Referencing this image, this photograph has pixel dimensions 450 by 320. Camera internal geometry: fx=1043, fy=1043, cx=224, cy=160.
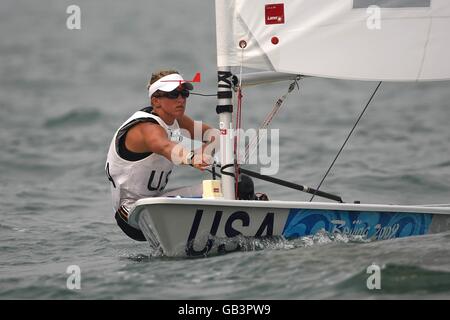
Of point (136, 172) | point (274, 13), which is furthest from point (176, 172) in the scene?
point (274, 13)

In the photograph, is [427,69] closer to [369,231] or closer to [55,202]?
[369,231]

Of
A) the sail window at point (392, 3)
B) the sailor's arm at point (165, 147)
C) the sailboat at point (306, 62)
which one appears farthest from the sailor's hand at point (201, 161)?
the sail window at point (392, 3)

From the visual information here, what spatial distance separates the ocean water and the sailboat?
0.43ft

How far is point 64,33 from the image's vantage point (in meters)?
29.8

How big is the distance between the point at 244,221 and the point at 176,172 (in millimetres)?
5837

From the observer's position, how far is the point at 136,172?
22.1 ft

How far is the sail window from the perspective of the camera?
256 inches

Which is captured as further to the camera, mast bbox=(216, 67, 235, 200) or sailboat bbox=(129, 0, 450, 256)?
mast bbox=(216, 67, 235, 200)

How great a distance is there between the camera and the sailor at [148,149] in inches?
260

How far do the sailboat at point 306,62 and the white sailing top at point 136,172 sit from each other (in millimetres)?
264

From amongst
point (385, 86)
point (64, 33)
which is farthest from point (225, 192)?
point (64, 33)

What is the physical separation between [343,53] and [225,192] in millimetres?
1150

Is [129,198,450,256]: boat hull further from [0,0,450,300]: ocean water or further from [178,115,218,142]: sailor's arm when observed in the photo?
[178,115,218,142]: sailor's arm

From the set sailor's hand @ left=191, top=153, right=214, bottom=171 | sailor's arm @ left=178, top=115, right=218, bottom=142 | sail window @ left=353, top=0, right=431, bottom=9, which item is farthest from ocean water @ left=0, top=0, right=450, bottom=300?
Result: sail window @ left=353, top=0, right=431, bottom=9
